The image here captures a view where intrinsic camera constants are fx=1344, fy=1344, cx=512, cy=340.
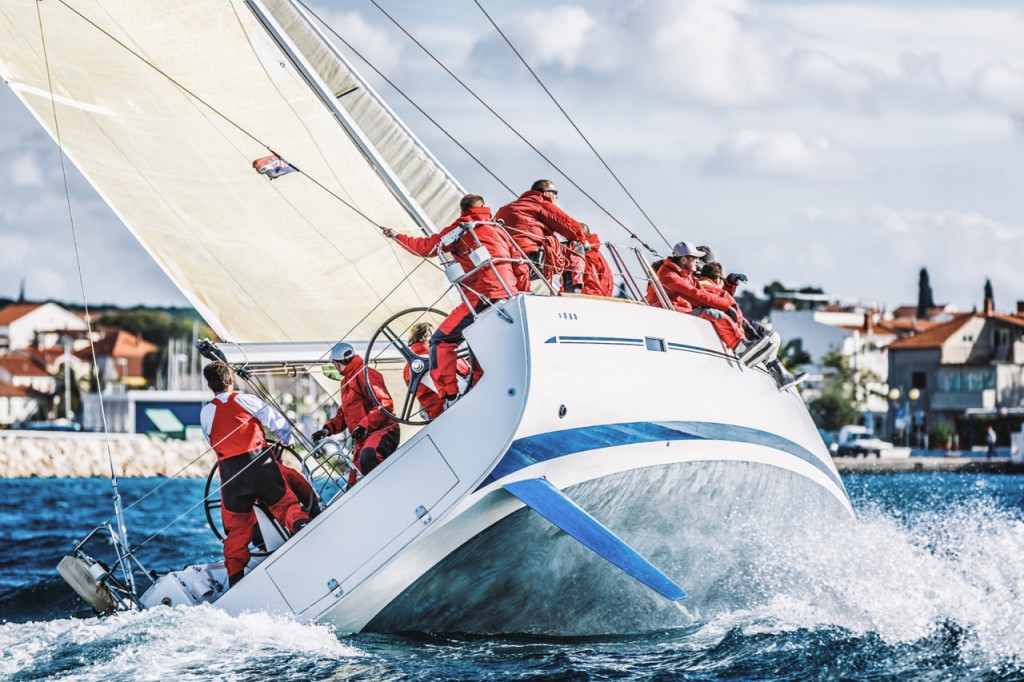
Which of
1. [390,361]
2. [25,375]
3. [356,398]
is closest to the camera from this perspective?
[356,398]

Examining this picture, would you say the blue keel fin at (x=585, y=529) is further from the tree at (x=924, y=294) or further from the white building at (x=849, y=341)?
the tree at (x=924, y=294)

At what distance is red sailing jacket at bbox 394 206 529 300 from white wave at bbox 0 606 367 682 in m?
2.01

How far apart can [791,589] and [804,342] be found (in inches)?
2496

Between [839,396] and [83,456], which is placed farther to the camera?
[839,396]

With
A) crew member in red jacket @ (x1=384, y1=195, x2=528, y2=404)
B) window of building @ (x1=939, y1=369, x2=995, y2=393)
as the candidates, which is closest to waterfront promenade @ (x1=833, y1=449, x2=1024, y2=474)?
window of building @ (x1=939, y1=369, x2=995, y2=393)

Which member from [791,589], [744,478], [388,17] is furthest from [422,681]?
[388,17]

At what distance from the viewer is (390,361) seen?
895 cm

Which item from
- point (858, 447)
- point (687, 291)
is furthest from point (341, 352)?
point (858, 447)

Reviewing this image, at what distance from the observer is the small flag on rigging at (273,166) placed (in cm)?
992

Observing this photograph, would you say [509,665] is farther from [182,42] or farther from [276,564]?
[182,42]

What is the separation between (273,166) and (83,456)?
135 ft

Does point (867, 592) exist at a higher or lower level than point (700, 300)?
lower

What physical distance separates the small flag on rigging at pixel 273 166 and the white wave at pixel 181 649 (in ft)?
11.5

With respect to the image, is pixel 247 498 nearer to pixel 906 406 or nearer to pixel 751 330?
pixel 751 330
